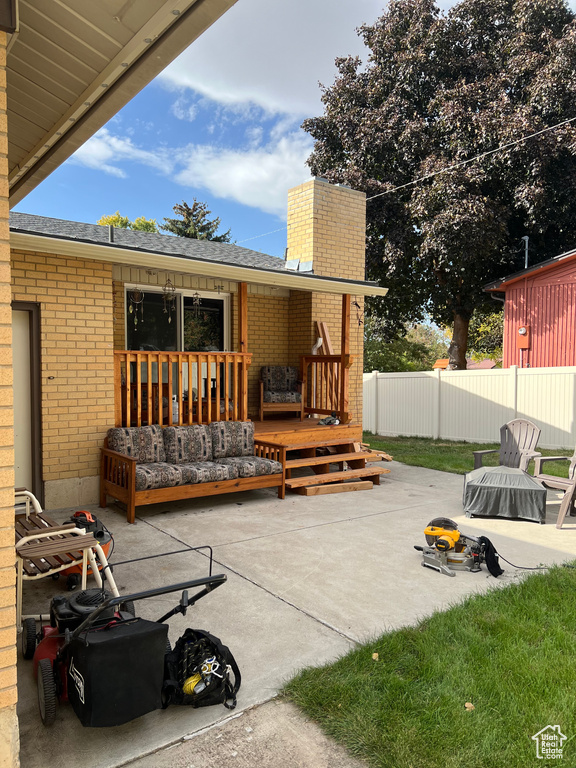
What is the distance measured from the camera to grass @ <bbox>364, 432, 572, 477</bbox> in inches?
356

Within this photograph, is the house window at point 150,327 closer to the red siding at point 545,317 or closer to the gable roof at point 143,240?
the gable roof at point 143,240

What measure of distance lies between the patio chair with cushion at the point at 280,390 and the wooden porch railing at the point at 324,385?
0.18 meters

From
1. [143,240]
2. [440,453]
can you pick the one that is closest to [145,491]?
[143,240]

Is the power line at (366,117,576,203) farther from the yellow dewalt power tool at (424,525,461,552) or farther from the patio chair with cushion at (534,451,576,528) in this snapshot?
the yellow dewalt power tool at (424,525,461,552)

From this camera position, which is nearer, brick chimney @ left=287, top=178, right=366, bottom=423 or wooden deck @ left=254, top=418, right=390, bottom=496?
wooden deck @ left=254, top=418, right=390, bottom=496

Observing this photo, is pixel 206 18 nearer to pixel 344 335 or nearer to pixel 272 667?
pixel 272 667

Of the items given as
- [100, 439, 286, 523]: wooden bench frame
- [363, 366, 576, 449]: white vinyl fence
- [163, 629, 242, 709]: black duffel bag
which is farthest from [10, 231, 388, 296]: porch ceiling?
[363, 366, 576, 449]: white vinyl fence

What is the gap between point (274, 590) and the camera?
388cm

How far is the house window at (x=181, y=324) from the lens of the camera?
8609mm

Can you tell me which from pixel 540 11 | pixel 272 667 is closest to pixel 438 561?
pixel 272 667

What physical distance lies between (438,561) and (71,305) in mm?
4880

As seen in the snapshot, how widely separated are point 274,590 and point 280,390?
6.00 m

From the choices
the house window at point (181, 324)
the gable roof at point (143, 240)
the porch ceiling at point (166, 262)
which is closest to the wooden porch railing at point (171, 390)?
the house window at point (181, 324)

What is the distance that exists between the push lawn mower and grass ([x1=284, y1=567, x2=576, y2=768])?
733mm
